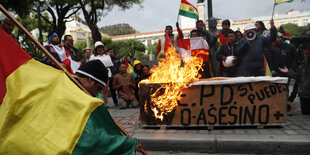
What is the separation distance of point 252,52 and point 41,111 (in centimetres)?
469

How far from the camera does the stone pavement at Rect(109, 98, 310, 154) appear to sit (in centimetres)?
334

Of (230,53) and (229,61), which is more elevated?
(230,53)

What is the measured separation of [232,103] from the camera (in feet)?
13.4

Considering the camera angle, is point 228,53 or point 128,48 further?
point 128,48

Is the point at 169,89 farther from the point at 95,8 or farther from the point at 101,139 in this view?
the point at 95,8

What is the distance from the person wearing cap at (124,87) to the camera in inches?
284

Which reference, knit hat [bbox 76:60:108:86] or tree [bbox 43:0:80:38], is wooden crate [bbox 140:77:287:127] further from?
tree [bbox 43:0:80:38]

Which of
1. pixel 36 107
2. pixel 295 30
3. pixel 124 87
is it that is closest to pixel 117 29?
pixel 295 30

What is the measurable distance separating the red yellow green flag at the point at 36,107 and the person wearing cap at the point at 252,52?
428cm

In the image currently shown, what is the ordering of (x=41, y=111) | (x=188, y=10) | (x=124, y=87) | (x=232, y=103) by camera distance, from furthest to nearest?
1. (x=124, y=87)
2. (x=188, y=10)
3. (x=232, y=103)
4. (x=41, y=111)

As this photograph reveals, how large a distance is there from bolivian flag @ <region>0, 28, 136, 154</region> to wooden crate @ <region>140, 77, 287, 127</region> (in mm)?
2340

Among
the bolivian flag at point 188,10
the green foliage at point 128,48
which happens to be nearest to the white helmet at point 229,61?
the bolivian flag at point 188,10

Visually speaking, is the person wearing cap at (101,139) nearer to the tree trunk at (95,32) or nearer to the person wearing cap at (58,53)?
the person wearing cap at (58,53)

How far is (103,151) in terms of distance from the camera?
1817mm
